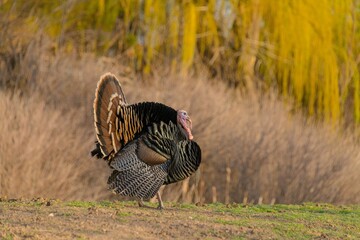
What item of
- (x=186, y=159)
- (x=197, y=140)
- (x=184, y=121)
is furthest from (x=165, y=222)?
(x=197, y=140)

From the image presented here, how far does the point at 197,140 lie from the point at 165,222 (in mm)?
7728

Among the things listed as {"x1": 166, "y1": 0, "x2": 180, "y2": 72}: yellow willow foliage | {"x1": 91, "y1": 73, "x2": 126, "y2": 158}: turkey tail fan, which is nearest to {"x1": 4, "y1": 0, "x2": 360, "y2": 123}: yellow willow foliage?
{"x1": 166, "y1": 0, "x2": 180, "y2": 72}: yellow willow foliage

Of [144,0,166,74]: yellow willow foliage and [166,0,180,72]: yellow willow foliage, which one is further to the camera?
[144,0,166,74]: yellow willow foliage

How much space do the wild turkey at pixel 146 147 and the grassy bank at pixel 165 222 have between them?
235mm

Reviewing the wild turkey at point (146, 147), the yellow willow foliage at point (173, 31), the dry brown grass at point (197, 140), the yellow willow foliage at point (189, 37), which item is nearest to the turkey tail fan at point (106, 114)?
the wild turkey at point (146, 147)

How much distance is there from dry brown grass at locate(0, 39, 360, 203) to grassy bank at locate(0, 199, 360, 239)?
359 centimetres

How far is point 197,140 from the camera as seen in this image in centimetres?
1466

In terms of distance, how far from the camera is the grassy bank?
6.34 metres

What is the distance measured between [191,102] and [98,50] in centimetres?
457

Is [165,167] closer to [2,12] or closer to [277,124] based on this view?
[277,124]

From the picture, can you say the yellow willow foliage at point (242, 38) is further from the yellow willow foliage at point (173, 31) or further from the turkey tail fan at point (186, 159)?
the turkey tail fan at point (186, 159)

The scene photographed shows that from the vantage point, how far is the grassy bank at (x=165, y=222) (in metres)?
6.34

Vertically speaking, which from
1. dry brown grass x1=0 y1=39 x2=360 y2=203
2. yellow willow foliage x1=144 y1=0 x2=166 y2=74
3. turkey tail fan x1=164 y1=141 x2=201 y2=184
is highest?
yellow willow foliage x1=144 y1=0 x2=166 y2=74

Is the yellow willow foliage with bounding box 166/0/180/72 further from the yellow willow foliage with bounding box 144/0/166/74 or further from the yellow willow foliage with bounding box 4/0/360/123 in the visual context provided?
the yellow willow foliage with bounding box 144/0/166/74
